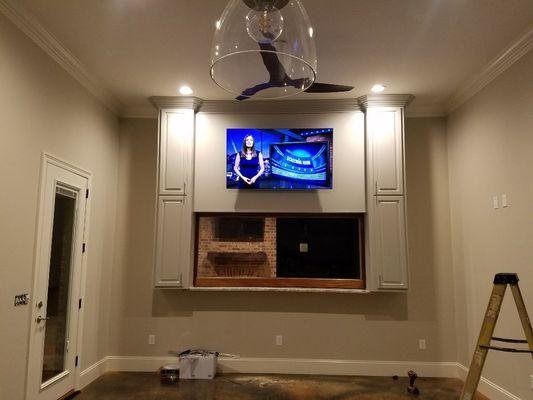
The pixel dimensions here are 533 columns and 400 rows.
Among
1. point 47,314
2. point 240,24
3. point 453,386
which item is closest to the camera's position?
point 240,24

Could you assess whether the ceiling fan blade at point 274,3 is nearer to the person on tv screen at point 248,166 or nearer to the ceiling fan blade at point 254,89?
the ceiling fan blade at point 254,89

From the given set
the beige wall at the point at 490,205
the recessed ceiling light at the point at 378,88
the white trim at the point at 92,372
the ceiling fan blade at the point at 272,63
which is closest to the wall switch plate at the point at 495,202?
the beige wall at the point at 490,205

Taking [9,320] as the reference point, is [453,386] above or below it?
below

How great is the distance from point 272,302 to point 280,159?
1720mm

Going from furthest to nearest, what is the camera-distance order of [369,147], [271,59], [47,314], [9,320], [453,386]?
[369,147] → [453,386] → [47,314] → [9,320] → [271,59]

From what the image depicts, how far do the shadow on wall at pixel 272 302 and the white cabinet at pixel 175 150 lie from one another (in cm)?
130

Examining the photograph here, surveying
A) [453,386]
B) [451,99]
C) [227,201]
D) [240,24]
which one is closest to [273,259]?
[227,201]

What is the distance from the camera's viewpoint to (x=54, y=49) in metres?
3.66

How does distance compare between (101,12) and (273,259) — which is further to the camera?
(273,259)

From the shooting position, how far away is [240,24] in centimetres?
188

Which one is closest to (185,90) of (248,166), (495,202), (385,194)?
(248,166)

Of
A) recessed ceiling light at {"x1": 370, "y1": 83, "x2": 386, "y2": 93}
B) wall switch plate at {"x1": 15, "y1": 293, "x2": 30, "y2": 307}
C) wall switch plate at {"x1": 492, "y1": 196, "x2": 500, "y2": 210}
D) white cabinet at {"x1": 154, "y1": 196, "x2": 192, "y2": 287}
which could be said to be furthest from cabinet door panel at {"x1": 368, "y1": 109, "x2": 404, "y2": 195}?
wall switch plate at {"x1": 15, "y1": 293, "x2": 30, "y2": 307}

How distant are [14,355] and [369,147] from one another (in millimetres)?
3981

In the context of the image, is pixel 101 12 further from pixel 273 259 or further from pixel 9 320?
pixel 273 259
